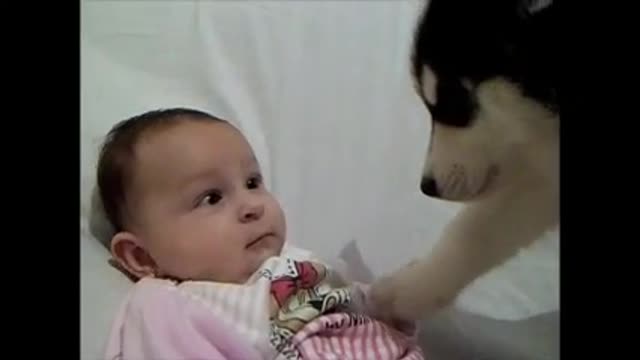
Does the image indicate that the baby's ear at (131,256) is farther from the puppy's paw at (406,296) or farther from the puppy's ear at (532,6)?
the puppy's ear at (532,6)

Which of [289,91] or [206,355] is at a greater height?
[289,91]

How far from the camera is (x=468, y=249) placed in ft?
2.75

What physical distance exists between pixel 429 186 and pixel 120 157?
0.83ft

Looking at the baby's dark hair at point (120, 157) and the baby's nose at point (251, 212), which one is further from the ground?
the baby's dark hair at point (120, 157)

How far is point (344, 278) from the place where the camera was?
84cm

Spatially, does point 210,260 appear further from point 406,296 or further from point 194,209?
point 406,296

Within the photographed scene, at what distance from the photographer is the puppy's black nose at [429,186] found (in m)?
0.84

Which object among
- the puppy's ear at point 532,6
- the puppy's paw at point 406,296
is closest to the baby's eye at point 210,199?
the puppy's paw at point 406,296

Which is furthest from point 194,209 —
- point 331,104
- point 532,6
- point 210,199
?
point 532,6

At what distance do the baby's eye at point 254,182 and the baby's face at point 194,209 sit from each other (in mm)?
13
